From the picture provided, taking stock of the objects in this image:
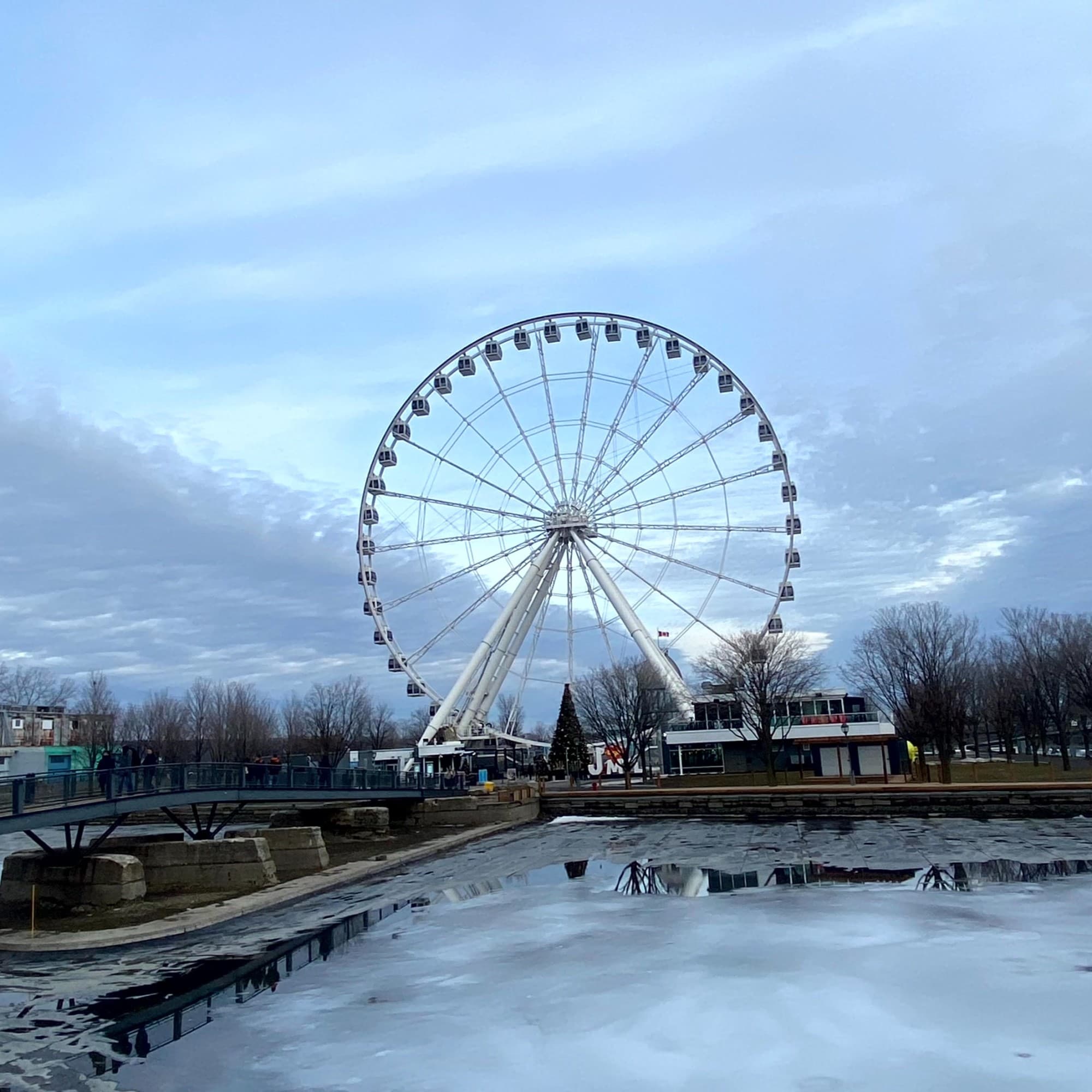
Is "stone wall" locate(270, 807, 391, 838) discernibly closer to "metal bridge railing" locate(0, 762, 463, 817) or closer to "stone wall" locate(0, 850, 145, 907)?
"metal bridge railing" locate(0, 762, 463, 817)

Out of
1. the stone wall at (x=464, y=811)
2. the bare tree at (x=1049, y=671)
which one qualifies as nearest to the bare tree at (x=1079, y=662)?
the bare tree at (x=1049, y=671)

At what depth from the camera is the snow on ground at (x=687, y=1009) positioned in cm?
1115

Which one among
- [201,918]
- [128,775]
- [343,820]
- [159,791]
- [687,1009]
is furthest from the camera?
[343,820]

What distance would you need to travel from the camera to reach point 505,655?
5719 cm

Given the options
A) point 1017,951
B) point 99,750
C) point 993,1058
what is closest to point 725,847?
point 1017,951

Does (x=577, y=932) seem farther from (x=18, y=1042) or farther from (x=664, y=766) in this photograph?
(x=664, y=766)

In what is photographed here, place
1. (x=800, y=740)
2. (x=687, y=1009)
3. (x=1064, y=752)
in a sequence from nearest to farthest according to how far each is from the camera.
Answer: (x=687, y=1009) < (x=1064, y=752) < (x=800, y=740)

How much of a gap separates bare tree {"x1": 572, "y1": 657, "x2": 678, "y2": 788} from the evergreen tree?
2.81 metres

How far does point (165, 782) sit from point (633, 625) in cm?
2900

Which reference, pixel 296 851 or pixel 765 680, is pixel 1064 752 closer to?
pixel 765 680

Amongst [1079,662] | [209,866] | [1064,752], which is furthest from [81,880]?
[1079,662]

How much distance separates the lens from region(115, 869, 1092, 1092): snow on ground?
36.6 ft

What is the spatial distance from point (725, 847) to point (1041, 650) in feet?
212

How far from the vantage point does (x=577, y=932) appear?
62.5 feet
